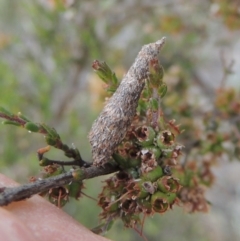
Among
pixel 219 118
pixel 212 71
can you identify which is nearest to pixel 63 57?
pixel 219 118

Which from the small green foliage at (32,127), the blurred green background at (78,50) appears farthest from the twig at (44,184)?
the blurred green background at (78,50)

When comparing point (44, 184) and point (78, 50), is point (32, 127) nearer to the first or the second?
point (44, 184)

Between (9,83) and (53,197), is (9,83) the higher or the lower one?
the higher one

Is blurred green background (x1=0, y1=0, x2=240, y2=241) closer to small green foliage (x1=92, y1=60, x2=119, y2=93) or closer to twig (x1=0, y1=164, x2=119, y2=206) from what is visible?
small green foliage (x1=92, y1=60, x2=119, y2=93)

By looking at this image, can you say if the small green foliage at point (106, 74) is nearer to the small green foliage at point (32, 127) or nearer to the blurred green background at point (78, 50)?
the small green foliage at point (32, 127)

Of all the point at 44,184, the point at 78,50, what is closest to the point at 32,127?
the point at 44,184

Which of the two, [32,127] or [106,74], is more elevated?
[106,74]

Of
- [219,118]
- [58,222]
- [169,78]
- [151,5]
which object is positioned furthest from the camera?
[151,5]

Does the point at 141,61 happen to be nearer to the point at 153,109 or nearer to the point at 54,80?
the point at 153,109
